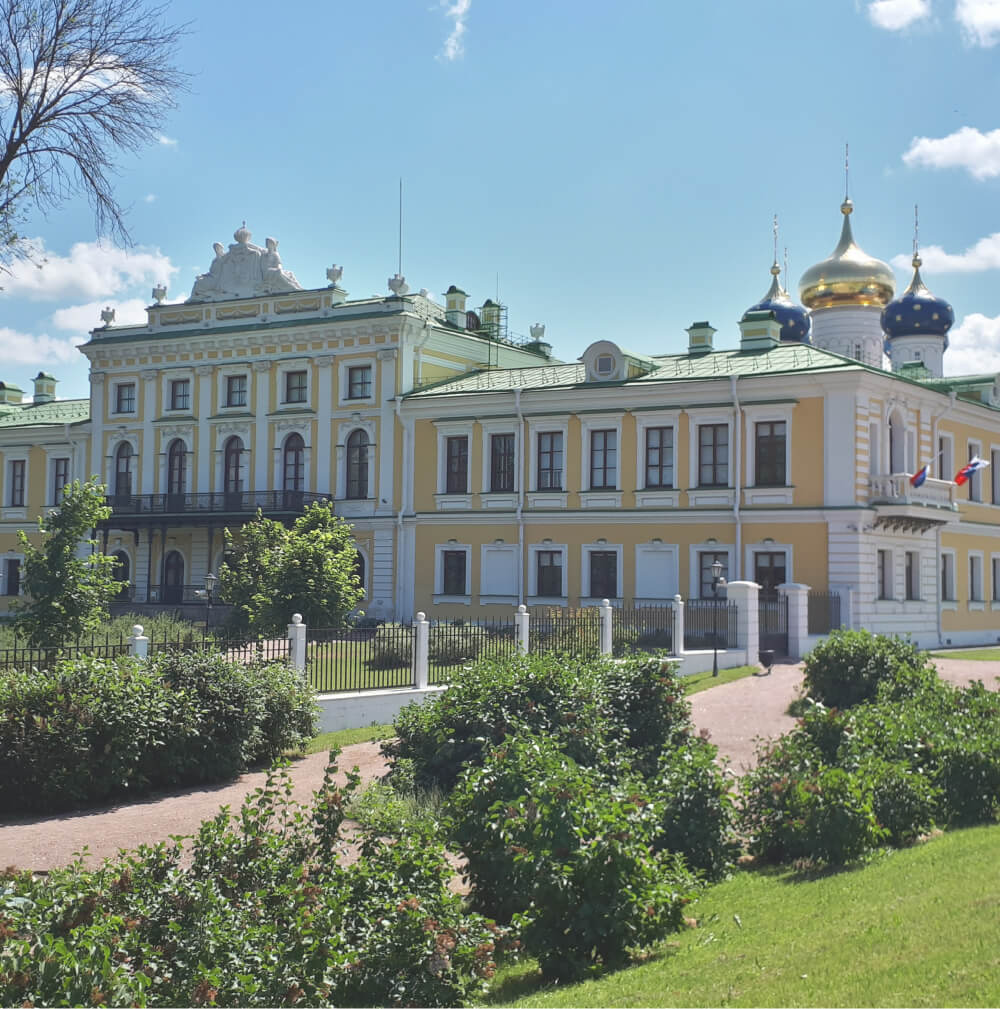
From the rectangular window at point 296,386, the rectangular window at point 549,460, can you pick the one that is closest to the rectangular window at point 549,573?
the rectangular window at point 549,460

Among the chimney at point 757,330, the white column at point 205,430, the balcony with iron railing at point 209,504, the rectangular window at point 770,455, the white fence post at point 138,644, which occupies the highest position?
the chimney at point 757,330

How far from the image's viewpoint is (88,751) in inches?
478

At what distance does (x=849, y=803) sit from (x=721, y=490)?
21.6 metres

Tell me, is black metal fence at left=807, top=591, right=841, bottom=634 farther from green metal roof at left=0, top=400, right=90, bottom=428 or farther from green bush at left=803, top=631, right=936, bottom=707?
green metal roof at left=0, top=400, right=90, bottom=428

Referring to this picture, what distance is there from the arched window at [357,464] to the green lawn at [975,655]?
16.6 m

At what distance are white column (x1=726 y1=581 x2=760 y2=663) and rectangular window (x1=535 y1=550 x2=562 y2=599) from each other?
8.62 meters

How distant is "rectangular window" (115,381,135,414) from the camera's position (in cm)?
4044

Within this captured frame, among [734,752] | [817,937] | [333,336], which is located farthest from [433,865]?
[333,336]

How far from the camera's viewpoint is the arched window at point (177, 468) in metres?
39.3

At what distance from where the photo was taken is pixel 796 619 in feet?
83.5

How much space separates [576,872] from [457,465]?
27.7 metres

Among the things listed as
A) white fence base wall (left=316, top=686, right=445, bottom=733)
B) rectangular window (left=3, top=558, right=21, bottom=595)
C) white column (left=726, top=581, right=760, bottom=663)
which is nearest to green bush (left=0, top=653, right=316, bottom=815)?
white fence base wall (left=316, top=686, right=445, bottom=733)

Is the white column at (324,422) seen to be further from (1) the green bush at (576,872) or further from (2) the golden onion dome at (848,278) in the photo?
(1) the green bush at (576,872)

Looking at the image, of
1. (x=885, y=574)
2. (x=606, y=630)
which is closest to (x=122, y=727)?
(x=606, y=630)
